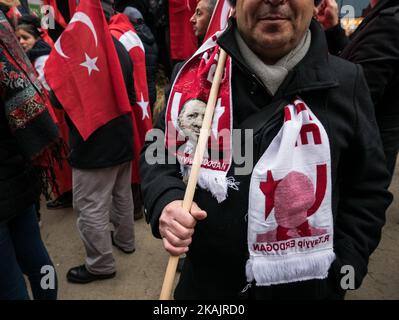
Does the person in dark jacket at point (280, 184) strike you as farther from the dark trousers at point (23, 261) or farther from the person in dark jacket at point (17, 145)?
the dark trousers at point (23, 261)

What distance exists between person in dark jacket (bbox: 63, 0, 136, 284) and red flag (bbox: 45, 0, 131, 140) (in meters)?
0.14

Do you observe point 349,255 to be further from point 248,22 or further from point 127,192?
point 127,192

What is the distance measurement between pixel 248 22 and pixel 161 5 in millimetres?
4355

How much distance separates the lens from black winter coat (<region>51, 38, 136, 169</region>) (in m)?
2.49

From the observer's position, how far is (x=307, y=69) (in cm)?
119

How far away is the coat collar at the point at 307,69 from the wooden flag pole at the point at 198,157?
2.3 inches

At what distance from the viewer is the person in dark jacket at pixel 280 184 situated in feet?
3.82

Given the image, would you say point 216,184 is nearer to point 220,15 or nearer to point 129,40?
point 220,15

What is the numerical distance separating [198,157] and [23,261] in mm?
1381

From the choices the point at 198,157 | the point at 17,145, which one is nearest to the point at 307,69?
the point at 198,157

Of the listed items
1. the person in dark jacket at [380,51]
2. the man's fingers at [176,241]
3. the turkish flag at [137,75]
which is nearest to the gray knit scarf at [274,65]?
the man's fingers at [176,241]

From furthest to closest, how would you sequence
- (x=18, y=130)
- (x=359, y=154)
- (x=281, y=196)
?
(x=18, y=130) < (x=359, y=154) < (x=281, y=196)

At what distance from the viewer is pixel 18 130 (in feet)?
5.16
